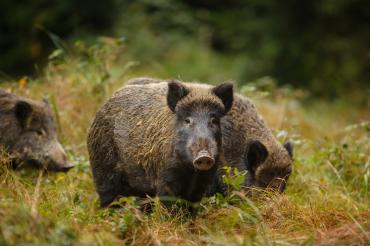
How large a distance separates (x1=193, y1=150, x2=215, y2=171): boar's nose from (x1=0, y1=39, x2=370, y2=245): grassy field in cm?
32

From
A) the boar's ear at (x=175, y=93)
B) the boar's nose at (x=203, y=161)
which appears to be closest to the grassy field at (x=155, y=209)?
the boar's nose at (x=203, y=161)

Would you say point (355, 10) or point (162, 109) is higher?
point (355, 10)

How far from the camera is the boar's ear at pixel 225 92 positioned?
6.57 m

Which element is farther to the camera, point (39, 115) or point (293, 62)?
point (293, 62)

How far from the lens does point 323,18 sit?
17.7 metres

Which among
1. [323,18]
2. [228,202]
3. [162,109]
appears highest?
[323,18]

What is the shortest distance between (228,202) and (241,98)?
1475mm

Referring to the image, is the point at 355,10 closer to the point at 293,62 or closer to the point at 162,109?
the point at 293,62

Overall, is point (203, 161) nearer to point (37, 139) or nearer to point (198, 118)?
point (198, 118)

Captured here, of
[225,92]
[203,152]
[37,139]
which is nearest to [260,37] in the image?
[37,139]

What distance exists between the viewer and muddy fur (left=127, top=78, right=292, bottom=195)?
7621mm

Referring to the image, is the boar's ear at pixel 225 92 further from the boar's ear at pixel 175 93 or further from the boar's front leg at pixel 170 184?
the boar's front leg at pixel 170 184

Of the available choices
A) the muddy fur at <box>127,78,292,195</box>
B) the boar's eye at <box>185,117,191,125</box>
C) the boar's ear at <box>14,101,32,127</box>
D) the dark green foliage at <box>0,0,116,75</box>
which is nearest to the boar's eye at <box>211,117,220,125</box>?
the boar's eye at <box>185,117,191,125</box>

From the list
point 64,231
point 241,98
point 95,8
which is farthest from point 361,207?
point 95,8
